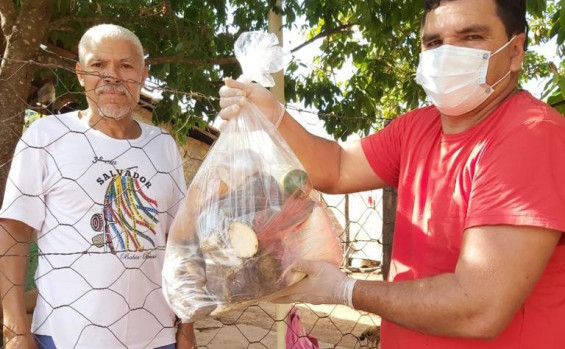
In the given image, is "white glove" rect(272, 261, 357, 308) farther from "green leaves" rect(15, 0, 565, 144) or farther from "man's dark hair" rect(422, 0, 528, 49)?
"green leaves" rect(15, 0, 565, 144)

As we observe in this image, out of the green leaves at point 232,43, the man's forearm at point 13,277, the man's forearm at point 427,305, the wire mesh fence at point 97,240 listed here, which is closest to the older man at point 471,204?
the man's forearm at point 427,305

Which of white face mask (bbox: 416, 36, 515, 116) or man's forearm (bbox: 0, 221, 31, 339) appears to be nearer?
white face mask (bbox: 416, 36, 515, 116)

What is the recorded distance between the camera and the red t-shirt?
1.37 metres

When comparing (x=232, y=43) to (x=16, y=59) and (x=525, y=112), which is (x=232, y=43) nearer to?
(x=16, y=59)

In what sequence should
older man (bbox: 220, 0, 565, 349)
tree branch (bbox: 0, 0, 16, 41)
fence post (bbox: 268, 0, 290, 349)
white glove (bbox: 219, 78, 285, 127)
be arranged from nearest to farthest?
older man (bbox: 220, 0, 565, 349) → white glove (bbox: 219, 78, 285, 127) → fence post (bbox: 268, 0, 290, 349) → tree branch (bbox: 0, 0, 16, 41)

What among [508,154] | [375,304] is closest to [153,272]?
[375,304]

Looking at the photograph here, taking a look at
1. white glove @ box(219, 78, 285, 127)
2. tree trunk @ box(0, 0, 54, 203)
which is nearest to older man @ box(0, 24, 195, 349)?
white glove @ box(219, 78, 285, 127)

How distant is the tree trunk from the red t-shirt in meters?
2.12

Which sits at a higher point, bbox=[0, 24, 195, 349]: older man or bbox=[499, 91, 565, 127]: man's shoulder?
bbox=[499, 91, 565, 127]: man's shoulder

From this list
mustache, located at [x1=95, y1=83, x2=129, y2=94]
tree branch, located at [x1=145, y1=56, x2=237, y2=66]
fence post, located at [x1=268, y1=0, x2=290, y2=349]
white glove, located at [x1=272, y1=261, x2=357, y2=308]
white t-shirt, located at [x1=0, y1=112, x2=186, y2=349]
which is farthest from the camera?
tree branch, located at [x1=145, y1=56, x2=237, y2=66]

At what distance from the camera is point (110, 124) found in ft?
6.59

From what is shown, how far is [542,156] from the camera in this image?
4.53ft

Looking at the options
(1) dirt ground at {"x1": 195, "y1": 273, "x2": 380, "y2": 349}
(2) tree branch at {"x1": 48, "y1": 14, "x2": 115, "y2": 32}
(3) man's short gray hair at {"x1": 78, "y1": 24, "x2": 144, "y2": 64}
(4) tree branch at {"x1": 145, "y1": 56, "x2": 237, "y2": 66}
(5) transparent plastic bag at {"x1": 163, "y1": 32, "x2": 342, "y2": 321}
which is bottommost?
(1) dirt ground at {"x1": 195, "y1": 273, "x2": 380, "y2": 349}

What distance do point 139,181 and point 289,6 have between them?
2.08 metres
